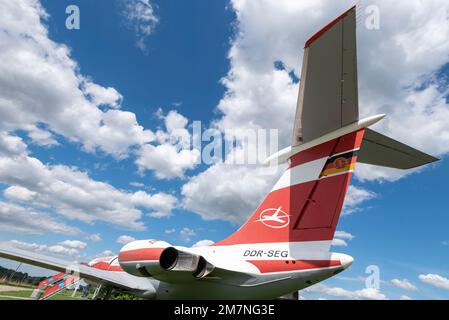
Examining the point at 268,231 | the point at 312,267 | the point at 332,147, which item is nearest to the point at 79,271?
the point at 268,231

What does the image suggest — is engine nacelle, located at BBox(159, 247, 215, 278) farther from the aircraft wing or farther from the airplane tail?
the aircraft wing

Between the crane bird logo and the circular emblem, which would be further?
the crane bird logo

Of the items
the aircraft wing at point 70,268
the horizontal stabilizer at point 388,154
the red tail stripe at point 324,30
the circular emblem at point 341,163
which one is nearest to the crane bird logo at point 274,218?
the circular emblem at point 341,163

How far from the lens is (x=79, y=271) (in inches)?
275

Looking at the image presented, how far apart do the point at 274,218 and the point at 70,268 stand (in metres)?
4.86

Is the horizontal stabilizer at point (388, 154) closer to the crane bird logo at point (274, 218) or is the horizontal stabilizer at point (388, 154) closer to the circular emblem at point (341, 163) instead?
the circular emblem at point (341, 163)

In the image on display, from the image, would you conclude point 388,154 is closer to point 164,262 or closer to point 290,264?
point 290,264

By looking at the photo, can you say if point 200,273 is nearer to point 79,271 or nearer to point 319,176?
point 319,176

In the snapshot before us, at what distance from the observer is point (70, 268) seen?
711cm

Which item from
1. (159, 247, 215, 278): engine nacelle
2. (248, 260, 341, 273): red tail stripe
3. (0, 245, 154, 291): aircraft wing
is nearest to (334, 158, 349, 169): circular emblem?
(248, 260, 341, 273): red tail stripe

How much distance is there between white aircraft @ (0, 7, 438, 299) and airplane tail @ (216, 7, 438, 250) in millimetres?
14

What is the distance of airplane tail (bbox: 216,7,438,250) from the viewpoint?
4246mm

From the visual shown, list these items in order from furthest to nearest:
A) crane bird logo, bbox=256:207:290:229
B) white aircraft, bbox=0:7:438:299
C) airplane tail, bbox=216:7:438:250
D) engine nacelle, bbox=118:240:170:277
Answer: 1. crane bird logo, bbox=256:207:290:229
2. engine nacelle, bbox=118:240:170:277
3. white aircraft, bbox=0:7:438:299
4. airplane tail, bbox=216:7:438:250
